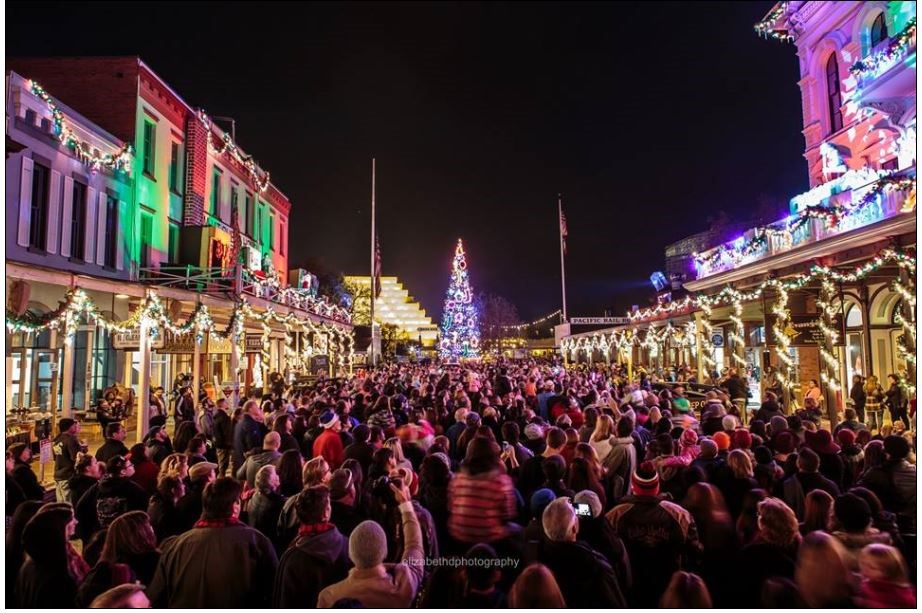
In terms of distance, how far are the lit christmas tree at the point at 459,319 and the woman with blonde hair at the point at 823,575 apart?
181 ft

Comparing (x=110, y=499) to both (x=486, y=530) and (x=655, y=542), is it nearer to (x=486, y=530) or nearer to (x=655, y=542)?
(x=486, y=530)

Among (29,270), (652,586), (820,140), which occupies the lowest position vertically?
(652,586)

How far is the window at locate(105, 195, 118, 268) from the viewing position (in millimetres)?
18906

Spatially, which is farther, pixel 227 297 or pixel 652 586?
pixel 227 297

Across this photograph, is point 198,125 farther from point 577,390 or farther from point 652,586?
point 652,586

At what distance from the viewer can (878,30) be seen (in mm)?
14594

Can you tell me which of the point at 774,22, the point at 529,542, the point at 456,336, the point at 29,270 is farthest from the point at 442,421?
the point at 456,336

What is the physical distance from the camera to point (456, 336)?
5972cm

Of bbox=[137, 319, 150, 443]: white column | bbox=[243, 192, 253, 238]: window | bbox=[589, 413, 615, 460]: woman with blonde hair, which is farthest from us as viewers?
bbox=[243, 192, 253, 238]: window

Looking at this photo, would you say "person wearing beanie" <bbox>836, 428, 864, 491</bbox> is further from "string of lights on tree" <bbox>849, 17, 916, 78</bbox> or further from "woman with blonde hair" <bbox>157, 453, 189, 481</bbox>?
"string of lights on tree" <bbox>849, 17, 916, 78</bbox>

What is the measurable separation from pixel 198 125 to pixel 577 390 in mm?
19983

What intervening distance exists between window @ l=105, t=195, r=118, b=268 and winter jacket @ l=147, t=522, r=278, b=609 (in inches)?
722

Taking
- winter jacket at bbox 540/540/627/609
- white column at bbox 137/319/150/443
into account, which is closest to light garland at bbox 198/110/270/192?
white column at bbox 137/319/150/443

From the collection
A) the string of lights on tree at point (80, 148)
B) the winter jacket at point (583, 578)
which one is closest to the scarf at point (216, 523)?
the winter jacket at point (583, 578)
